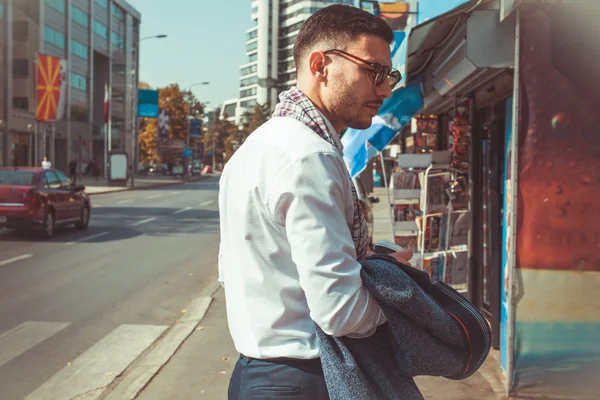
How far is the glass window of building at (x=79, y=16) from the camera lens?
65.6 m

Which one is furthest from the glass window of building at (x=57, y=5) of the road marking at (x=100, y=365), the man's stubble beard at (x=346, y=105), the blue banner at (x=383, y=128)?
the man's stubble beard at (x=346, y=105)

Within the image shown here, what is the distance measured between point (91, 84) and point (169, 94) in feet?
26.0

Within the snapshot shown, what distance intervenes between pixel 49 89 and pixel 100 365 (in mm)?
32406

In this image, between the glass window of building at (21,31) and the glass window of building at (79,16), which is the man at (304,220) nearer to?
A: the glass window of building at (21,31)

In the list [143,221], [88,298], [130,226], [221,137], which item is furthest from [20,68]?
[221,137]

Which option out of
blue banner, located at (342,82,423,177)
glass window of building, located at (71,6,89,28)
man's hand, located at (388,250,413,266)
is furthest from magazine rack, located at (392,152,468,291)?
glass window of building, located at (71,6,89,28)

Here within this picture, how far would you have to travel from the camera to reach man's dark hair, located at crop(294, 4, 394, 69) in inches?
72.6

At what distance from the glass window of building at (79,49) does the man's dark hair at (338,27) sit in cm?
6827

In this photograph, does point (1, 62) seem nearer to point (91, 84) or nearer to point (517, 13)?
point (91, 84)

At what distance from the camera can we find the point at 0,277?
10141 mm

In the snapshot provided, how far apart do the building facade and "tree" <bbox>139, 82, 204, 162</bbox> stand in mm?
3667

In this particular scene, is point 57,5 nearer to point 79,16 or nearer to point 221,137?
point 79,16

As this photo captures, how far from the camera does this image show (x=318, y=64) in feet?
6.08

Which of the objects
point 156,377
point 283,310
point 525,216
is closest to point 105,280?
point 156,377
